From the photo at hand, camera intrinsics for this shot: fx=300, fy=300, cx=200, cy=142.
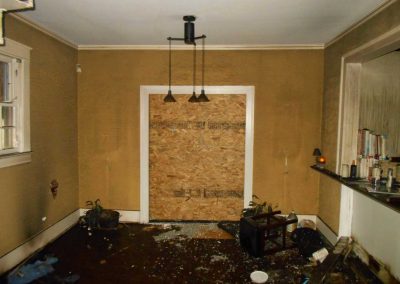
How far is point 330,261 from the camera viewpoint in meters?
3.02

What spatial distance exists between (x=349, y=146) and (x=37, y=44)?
3.81 meters

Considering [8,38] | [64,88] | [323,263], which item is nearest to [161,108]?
[64,88]

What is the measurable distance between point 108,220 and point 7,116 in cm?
187

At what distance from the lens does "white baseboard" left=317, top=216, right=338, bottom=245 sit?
3.74 m

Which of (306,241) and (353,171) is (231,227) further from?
(353,171)

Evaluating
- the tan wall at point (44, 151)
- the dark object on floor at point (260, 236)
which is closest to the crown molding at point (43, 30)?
the tan wall at point (44, 151)

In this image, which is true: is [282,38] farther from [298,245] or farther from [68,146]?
[68,146]

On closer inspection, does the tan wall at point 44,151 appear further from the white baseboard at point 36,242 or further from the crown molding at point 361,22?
the crown molding at point 361,22

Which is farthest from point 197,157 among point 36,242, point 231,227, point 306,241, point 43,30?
point 43,30

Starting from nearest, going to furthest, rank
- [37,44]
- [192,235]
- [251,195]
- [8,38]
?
[8,38]
[37,44]
[192,235]
[251,195]

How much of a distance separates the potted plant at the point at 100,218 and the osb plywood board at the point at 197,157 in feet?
1.96

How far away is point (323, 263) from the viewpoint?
9.84 feet

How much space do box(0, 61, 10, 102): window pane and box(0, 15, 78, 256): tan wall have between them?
0.88 ft

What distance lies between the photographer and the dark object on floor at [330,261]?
2.74 meters
